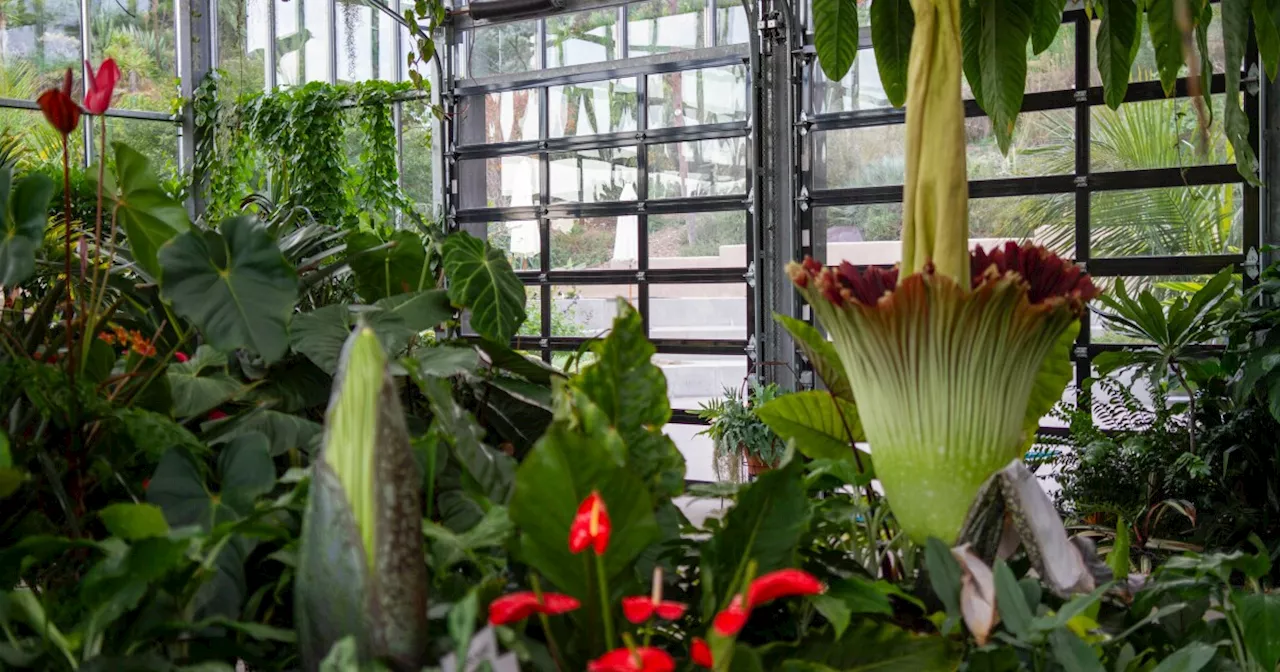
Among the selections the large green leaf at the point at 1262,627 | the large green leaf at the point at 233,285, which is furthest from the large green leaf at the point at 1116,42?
the large green leaf at the point at 233,285

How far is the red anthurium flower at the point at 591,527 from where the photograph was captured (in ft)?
1.64

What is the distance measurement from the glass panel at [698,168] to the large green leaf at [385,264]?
6.33 meters

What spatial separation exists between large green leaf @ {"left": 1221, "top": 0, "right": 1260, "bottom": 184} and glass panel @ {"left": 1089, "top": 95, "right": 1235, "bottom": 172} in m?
5.56

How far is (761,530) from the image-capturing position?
63cm

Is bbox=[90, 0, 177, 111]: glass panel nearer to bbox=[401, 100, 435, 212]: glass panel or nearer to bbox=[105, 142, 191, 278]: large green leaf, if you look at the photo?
bbox=[401, 100, 435, 212]: glass panel

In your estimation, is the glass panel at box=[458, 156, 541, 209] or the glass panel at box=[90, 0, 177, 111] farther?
the glass panel at box=[90, 0, 177, 111]

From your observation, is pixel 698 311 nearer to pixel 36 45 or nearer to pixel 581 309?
pixel 581 309

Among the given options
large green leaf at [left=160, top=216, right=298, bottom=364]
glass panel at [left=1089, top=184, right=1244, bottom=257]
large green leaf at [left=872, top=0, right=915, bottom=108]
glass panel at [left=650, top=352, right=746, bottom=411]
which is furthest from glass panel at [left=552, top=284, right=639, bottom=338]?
large green leaf at [left=160, top=216, right=298, bottom=364]

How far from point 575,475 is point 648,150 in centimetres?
740

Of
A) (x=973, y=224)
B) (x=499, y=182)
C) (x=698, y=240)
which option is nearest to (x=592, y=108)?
(x=499, y=182)

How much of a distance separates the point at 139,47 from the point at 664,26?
4899 millimetres

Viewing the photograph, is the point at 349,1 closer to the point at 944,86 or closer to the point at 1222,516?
the point at 1222,516

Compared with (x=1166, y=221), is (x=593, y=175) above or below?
above

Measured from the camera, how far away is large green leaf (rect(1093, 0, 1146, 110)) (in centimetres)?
109
